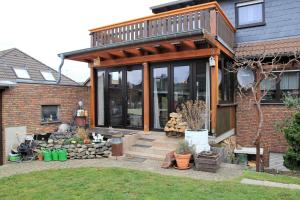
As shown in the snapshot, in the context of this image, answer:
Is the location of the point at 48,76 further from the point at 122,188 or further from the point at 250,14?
the point at 122,188

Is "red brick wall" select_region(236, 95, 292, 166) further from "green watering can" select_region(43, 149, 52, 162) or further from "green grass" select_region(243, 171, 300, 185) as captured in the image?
"green watering can" select_region(43, 149, 52, 162)

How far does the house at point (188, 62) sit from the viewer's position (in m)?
8.52

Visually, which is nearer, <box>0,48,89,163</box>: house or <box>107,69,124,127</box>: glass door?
<box>0,48,89,163</box>: house

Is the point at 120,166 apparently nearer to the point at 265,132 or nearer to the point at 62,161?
the point at 62,161

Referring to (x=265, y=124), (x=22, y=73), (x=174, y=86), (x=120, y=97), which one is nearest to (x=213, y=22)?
(x=174, y=86)

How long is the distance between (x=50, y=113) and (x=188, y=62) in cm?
548

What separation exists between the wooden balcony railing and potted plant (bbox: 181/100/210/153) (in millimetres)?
2302

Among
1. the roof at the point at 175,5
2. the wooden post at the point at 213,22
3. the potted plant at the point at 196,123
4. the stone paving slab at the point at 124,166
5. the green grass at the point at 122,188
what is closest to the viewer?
the green grass at the point at 122,188

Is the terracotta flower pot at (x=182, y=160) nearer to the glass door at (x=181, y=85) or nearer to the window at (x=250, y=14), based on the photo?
the glass door at (x=181, y=85)

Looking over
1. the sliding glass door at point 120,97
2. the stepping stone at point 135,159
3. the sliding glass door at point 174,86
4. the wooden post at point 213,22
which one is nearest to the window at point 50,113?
the sliding glass door at point 120,97

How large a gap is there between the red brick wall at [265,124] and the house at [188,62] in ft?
0.11

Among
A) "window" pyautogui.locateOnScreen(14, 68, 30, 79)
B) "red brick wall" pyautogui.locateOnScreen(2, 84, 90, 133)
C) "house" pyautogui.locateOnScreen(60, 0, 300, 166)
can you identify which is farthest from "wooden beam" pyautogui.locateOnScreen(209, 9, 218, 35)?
"window" pyautogui.locateOnScreen(14, 68, 30, 79)

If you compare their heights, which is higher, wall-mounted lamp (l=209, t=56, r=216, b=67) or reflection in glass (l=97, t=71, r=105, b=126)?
wall-mounted lamp (l=209, t=56, r=216, b=67)

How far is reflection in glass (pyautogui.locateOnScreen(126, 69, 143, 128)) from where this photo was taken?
10.2 meters
